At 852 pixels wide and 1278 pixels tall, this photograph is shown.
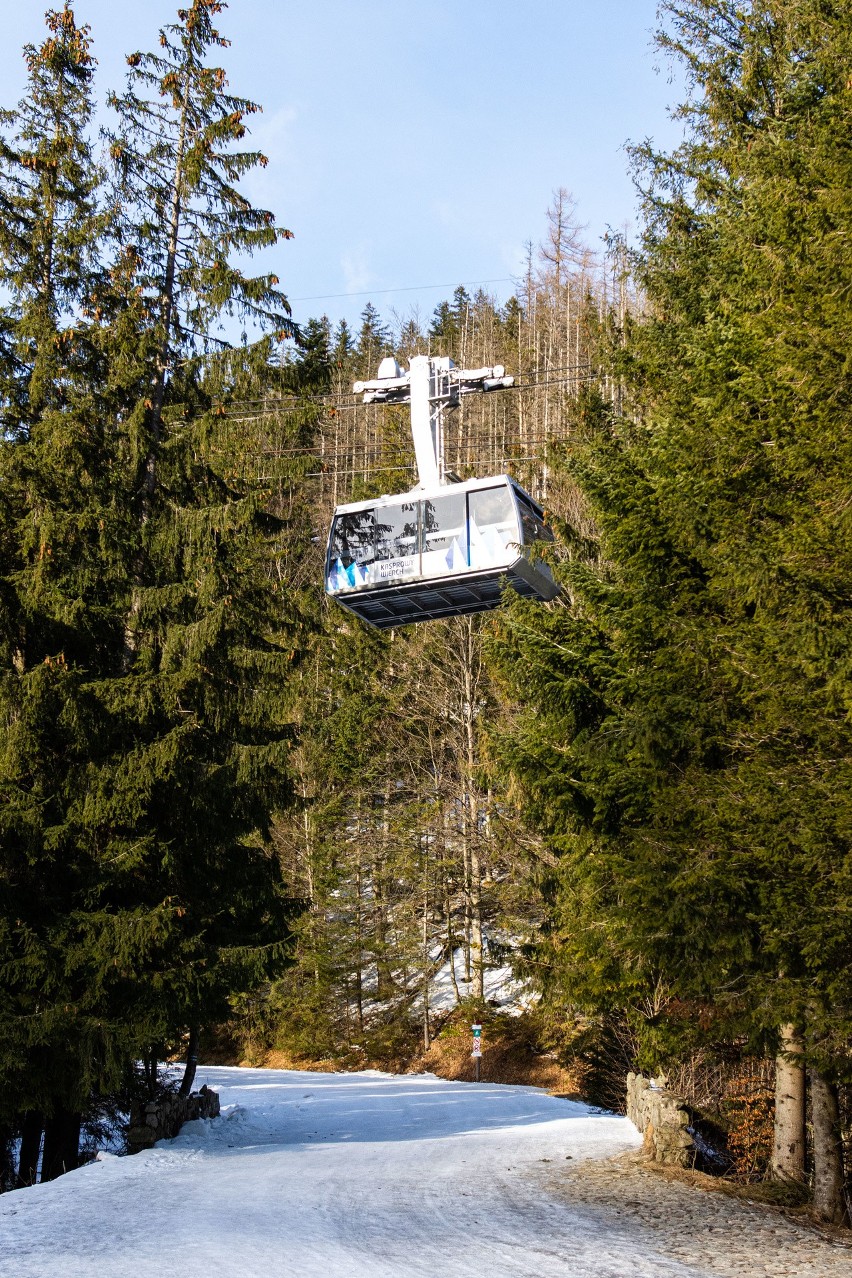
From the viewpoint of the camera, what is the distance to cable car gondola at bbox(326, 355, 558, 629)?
17578 millimetres

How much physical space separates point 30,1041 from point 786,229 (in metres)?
10.4

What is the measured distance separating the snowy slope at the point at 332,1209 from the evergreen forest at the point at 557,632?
4.96 ft

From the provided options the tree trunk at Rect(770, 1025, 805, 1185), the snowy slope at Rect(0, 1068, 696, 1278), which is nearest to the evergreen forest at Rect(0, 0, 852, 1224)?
the tree trunk at Rect(770, 1025, 805, 1185)

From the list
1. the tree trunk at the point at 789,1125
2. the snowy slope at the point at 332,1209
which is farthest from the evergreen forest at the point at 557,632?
the snowy slope at the point at 332,1209

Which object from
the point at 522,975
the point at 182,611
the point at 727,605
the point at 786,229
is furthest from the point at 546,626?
the point at 522,975

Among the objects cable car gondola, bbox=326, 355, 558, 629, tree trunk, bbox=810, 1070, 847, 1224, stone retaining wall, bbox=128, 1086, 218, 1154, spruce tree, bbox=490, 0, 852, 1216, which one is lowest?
stone retaining wall, bbox=128, 1086, 218, 1154

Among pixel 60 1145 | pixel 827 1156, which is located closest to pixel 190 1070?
pixel 60 1145

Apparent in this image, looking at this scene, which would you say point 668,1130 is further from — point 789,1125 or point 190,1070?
point 190,1070

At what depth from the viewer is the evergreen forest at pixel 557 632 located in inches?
313

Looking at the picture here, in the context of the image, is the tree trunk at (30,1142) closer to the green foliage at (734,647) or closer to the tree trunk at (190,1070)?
the tree trunk at (190,1070)

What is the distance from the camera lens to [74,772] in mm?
12555

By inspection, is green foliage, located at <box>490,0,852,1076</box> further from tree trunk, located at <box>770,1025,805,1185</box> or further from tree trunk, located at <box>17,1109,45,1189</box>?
tree trunk, located at <box>17,1109,45,1189</box>

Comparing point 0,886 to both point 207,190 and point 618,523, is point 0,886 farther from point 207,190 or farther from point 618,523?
point 207,190

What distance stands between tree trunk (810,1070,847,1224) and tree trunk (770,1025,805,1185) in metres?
0.56
